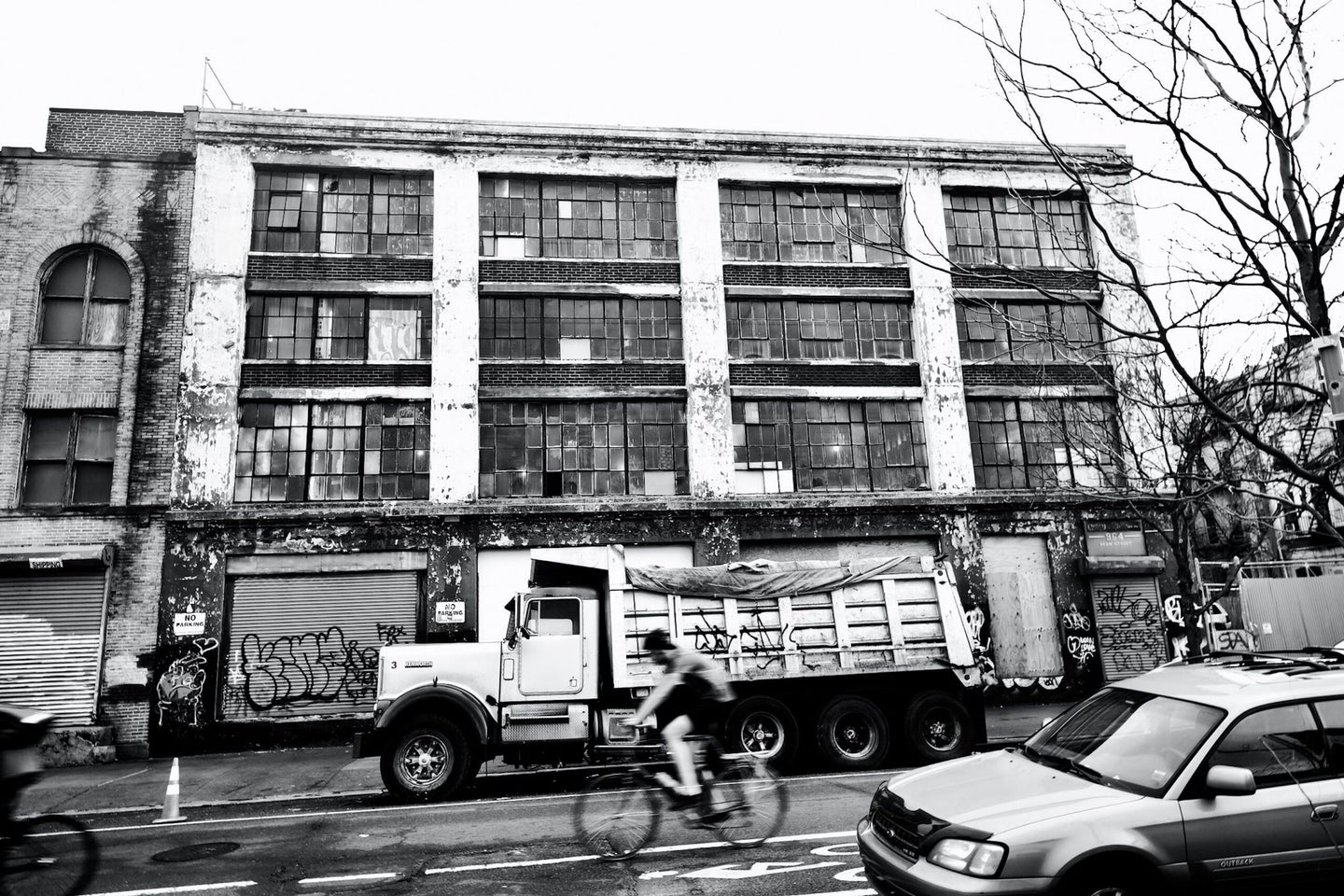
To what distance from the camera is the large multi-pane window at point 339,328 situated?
18.8 metres

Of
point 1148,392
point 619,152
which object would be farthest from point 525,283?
point 1148,392

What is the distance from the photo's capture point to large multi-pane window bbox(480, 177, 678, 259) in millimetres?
20219

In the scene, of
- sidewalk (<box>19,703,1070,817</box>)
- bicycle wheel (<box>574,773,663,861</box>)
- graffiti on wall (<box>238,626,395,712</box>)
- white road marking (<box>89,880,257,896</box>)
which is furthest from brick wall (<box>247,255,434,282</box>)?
bicycle wheel (<box>574,773,663,861</box>)

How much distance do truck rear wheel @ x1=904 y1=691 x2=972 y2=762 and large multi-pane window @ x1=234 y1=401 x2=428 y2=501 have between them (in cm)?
1151

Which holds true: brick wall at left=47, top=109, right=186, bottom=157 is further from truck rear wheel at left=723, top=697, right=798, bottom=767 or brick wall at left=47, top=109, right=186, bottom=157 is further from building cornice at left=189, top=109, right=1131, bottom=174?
truck rear wheel at left=723, top=697, right=798, bottom=767

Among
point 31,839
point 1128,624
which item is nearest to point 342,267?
point 31,839

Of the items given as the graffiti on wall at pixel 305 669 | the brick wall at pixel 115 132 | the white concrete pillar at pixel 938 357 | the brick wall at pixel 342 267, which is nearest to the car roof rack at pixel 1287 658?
the white concrete pillar at pixel 938 357

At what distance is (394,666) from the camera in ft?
35.7

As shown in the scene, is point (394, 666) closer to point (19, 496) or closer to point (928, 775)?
point (928, 775)

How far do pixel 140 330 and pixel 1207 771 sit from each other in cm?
2015

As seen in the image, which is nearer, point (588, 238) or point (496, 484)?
point (496, 484)

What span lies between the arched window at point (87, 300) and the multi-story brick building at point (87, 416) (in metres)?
0.03

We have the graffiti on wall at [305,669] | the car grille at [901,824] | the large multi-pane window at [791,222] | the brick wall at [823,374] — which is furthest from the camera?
the large multi-pane window at [791,222]

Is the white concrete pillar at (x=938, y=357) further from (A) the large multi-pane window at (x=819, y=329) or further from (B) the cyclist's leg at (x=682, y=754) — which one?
(B) the cyclist's leg at (x=682, y=754)
